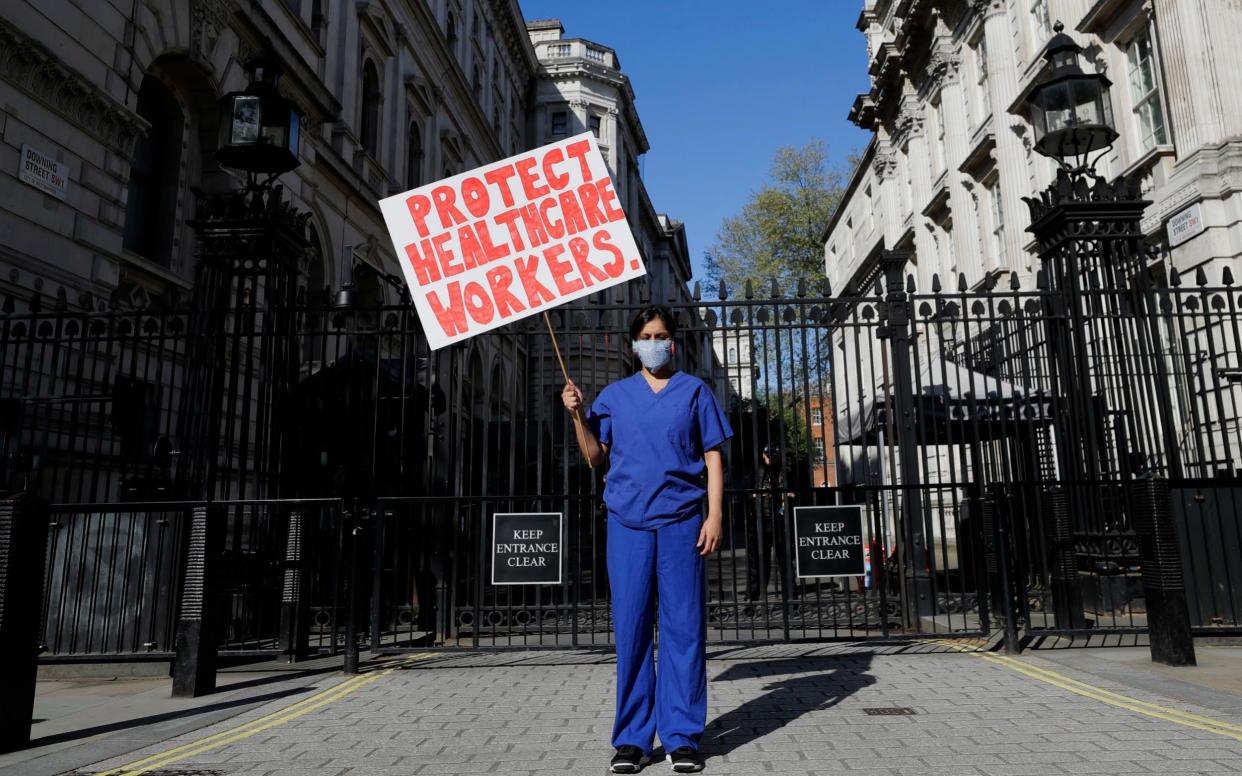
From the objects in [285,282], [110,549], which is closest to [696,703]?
[110,549]

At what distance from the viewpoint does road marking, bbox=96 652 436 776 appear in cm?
396

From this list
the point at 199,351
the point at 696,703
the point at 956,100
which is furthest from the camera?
the point at 956,100

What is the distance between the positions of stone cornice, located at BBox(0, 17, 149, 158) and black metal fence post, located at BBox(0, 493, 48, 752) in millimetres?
7346

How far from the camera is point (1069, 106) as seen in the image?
7625 millimetres

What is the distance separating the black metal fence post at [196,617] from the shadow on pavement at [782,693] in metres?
3.69

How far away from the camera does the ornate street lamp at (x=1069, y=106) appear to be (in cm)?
759

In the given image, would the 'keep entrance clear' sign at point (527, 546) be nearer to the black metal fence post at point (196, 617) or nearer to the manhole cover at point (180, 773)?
the black metal fence post at point (196, 617)

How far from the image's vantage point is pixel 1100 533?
6.79 meters

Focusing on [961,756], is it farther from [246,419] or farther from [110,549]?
[110,549]

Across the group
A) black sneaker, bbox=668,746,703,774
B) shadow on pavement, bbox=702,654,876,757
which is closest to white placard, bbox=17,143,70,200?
shadow on pavement, bbox=702,654,876,757

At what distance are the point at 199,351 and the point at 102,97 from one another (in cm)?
593

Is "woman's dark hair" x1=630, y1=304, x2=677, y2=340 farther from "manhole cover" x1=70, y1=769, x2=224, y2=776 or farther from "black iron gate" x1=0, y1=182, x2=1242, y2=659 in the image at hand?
"manhole cover" x1=70, y1=769, x2=224, y2=776

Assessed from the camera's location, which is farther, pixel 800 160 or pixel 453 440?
pixel 800 160

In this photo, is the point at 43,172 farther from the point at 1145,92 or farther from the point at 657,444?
the point at 1145,92
